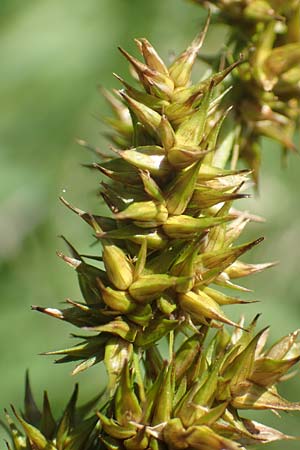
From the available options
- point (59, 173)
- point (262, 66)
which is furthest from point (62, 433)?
point (59, 173)

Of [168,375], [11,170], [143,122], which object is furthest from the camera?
[11,170]

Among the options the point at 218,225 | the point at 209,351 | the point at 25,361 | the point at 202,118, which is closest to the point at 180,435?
the point at 209,351

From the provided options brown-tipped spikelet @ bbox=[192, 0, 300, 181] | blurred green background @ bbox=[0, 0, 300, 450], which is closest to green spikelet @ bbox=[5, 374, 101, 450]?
brown-tipped spikelet @ bbox=[192, 0, 300, 181]

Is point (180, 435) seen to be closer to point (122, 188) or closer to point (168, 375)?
point (168, 375)

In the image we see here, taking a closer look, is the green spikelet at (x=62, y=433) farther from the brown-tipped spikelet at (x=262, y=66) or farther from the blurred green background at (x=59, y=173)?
the blurred green background at (x=59, y=173)

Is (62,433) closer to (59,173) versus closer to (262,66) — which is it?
(262,66)

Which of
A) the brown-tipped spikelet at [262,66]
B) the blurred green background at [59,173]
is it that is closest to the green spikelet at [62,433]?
the brown-tipped spikelet at [262,66]

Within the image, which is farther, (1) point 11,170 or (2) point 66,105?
(2) point 66,105

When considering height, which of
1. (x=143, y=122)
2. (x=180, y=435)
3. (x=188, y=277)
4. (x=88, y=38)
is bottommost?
(x=180, y=435)
